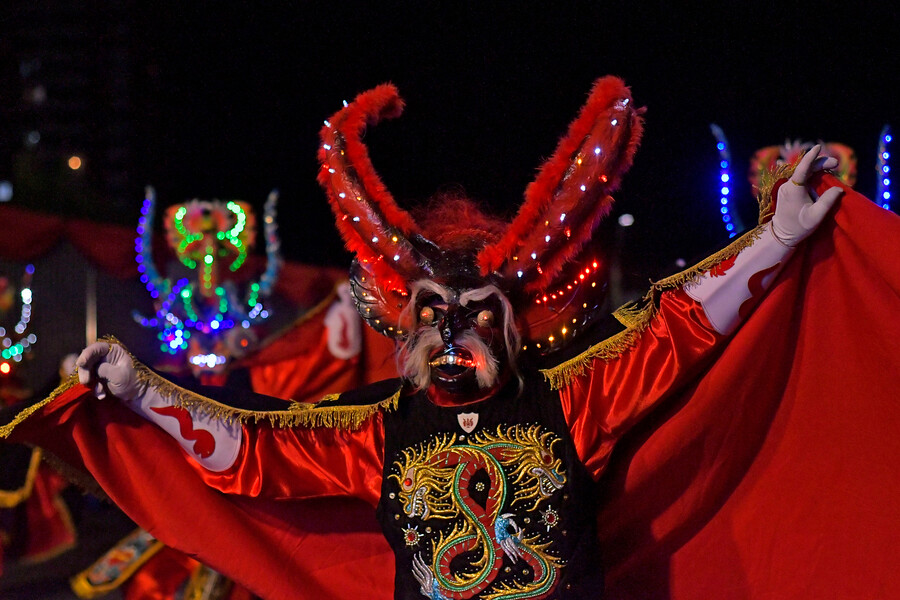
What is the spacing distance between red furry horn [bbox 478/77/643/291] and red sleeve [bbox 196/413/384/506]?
2.05ft

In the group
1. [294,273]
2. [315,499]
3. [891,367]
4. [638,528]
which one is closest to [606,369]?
[638,528]

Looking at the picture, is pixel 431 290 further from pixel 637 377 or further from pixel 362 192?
pixel 637 377

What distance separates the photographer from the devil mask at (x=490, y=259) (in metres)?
2.07

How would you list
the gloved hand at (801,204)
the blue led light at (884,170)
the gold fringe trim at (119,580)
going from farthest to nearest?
the blue led light at (884,170), the gold fringe trim at (119,580), the gloved hand at (801,204)

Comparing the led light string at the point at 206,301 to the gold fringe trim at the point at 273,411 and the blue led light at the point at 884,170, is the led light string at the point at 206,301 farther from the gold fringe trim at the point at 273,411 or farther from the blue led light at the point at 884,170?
the blue led light at the point at 884,170

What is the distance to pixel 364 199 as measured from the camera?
221 cm

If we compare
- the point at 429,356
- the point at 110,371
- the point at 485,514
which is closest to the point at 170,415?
the point at 110,371

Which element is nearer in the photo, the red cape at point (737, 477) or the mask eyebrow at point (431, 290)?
the red cape at point (737, 477)

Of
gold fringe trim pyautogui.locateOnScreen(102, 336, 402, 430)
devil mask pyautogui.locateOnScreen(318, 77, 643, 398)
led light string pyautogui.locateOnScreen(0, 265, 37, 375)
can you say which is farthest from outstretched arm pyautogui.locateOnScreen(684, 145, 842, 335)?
led light string pyautogui.locateOnScreen(0, 265, 37, 375)

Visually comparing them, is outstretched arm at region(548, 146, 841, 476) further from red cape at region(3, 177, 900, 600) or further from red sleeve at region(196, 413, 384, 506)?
red sleeve at region(196, 413, 384, 506)

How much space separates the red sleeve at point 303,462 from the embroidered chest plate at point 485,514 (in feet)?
0.64

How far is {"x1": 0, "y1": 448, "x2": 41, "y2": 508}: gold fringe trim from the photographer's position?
3.50 metres

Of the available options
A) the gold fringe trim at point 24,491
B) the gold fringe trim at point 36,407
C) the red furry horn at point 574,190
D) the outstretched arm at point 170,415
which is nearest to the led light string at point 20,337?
the gold fringe trim at point 24,491

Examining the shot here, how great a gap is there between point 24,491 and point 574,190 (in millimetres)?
2943
